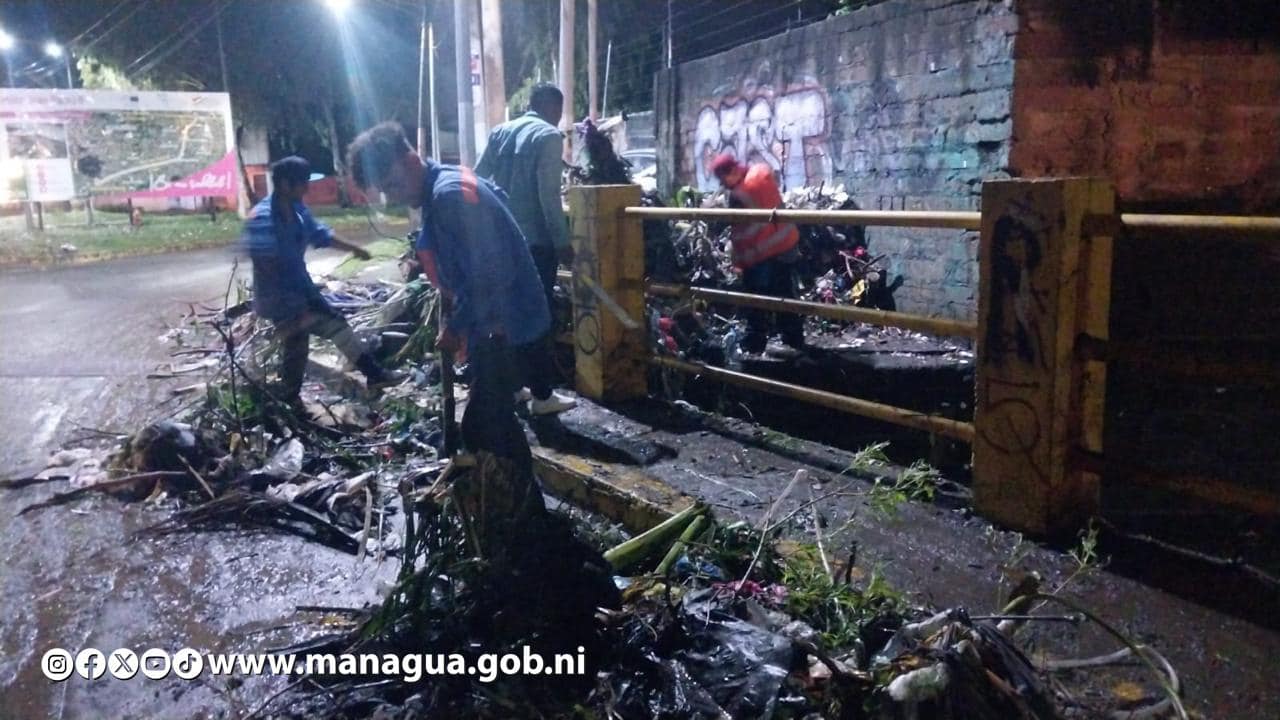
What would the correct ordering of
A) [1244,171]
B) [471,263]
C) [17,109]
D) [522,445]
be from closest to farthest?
1. [471,263]
2. [522,445]
3. [1244,171]
4. [17,109]

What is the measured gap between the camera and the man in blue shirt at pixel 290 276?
19.9 feet

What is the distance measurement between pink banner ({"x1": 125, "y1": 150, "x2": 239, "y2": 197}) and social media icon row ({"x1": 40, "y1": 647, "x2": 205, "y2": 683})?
18941mm

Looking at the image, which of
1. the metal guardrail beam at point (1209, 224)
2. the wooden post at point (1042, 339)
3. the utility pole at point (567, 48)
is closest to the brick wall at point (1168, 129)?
the wooden post at point (1042, 339)

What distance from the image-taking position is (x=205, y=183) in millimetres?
20453

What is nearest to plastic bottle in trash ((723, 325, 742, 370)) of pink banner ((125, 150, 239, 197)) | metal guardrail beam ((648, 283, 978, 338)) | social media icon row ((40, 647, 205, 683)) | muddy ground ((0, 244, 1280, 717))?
muddy ground ((0, 244, 1280, 717))

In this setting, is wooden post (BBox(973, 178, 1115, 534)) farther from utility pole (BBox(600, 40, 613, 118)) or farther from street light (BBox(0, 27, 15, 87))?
street light (BBox(0, 27, 15, 87))

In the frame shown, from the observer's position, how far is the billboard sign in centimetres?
1805

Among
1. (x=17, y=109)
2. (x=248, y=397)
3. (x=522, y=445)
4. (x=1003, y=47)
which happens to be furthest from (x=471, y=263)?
(x=17, y=109)

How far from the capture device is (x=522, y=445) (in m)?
4.11

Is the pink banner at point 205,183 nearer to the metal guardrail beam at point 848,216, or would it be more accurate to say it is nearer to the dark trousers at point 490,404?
the metal guardrail beam at point 848,216

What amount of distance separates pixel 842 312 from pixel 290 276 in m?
3.77

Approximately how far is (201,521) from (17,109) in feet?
55.6

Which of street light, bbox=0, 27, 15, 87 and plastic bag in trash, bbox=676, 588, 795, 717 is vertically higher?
street light, bbox=0, 27, 15, 87

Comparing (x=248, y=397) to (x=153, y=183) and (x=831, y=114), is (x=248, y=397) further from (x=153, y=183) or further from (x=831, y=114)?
(x=153, y=183)
